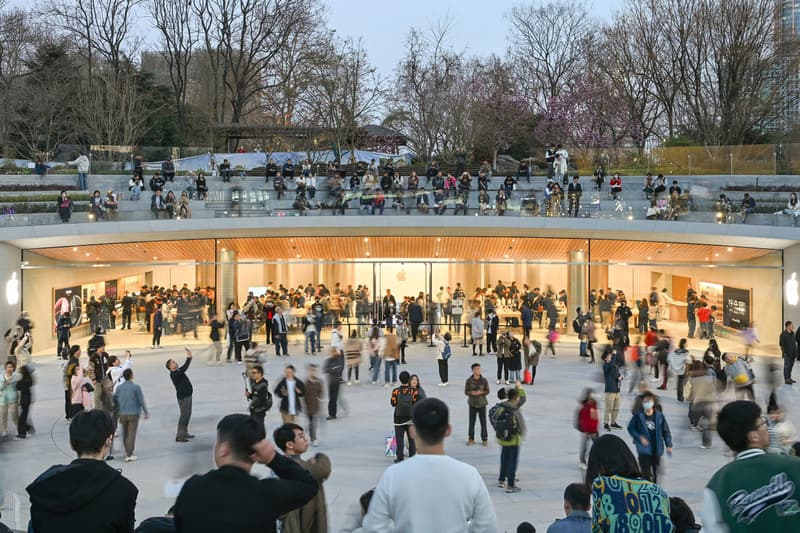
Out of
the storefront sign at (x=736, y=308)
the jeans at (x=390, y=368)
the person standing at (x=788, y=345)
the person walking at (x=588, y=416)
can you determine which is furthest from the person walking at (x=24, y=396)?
the storefront sign at (x=736, y=308)

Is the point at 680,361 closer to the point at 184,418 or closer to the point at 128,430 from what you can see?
the point at 184,418

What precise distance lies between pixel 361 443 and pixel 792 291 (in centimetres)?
1666

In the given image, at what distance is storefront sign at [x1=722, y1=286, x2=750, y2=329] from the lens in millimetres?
26000

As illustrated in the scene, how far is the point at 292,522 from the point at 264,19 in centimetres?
4740

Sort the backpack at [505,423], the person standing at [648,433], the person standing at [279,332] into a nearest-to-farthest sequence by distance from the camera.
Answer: the person standing at [648,433], the backpack at [505,423], the person standing at [279,332]

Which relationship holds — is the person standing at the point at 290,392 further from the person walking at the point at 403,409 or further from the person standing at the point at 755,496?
the person standing at the point at 755,496

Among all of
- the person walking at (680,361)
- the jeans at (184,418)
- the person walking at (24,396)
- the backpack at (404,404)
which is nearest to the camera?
the backpack at (404,404)

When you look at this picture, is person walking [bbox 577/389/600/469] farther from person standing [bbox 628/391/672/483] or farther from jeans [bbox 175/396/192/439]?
jeans [bbox 175/396/192/439]

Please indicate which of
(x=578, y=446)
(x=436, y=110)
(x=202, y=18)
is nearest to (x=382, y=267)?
(x=578, y=446)

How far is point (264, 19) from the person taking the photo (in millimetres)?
49500

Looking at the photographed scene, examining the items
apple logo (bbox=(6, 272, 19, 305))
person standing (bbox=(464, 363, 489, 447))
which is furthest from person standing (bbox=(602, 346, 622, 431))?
apple logo (bbox=(6, 272, 19, 305))

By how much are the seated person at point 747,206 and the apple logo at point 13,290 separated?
2231cm

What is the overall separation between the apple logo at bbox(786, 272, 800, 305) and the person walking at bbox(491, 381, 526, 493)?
1686 cm

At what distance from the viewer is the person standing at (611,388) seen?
567 inches
